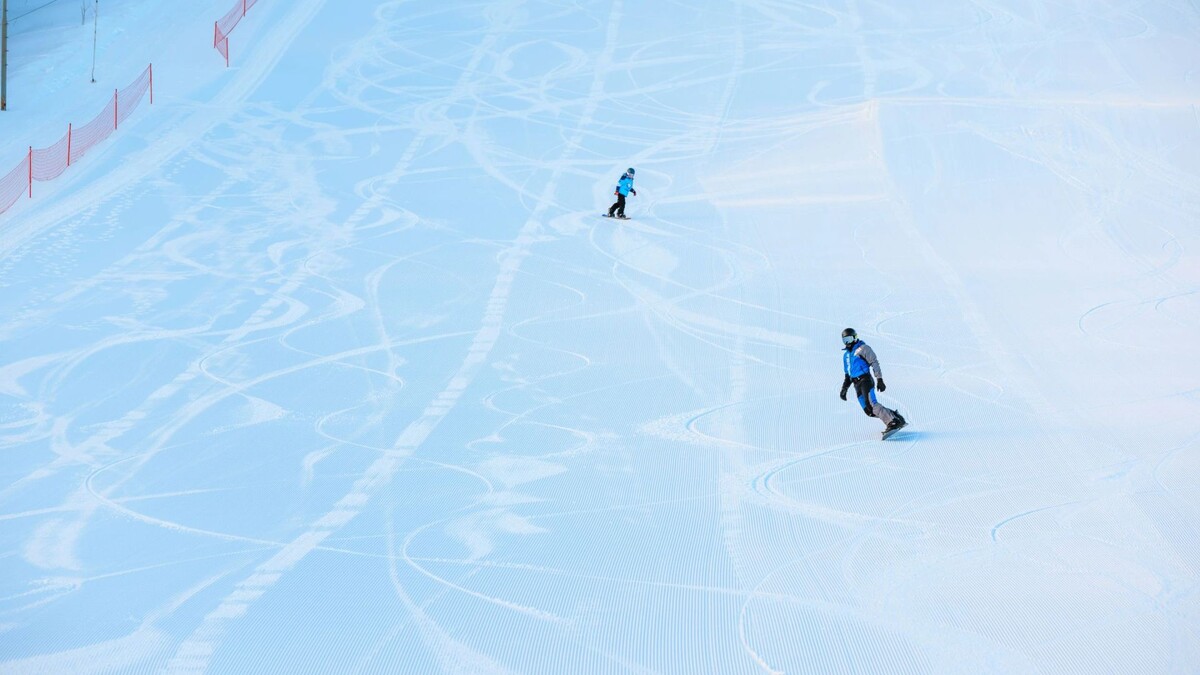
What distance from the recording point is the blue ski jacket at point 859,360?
398 inches

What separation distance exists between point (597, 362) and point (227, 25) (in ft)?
63.2

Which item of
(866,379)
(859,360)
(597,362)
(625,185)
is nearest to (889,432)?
(866,379)

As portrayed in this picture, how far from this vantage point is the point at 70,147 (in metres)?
19.8

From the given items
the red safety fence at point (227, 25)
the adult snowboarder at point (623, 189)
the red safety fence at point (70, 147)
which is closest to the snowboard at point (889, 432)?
the adult snowboarder at point (623, 189)

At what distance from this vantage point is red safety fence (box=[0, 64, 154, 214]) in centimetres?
1792

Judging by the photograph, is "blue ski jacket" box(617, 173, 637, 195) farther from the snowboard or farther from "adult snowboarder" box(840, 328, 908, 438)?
the snowboard

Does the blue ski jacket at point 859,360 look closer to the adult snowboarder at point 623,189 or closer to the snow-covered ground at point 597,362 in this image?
the snow-covered ground at point 597,362

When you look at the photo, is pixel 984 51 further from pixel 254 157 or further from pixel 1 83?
pixel 1 83

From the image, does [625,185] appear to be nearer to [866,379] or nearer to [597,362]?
[597,362]

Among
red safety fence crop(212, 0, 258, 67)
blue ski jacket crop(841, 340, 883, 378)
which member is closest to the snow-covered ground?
red safety fence crop(212, 0, 258, 67)

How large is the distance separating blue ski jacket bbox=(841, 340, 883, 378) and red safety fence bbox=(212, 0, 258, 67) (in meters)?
19.0

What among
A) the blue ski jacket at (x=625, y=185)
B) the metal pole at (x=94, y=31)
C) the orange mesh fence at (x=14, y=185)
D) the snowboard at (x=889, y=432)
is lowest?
the snowboard at (x=889, y=432)

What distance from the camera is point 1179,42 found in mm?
27719

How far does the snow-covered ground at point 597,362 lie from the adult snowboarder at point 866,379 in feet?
0.81
